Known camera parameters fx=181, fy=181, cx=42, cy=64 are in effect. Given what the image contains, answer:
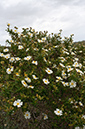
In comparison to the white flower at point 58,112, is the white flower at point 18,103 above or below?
above

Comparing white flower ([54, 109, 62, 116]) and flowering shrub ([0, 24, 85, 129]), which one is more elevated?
flowering shrub ([0, 24, 85, 129])

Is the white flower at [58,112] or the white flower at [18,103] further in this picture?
the white flower at [58,112]

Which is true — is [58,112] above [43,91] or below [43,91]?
below

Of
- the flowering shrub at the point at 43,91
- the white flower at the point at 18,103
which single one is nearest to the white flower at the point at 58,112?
the flowering shrub at the point at 43,91

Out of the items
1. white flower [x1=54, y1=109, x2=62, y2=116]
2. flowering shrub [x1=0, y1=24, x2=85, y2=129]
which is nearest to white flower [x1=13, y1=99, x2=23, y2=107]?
flowering shrub [x1=0, y1=24, x2=85, y2=129]

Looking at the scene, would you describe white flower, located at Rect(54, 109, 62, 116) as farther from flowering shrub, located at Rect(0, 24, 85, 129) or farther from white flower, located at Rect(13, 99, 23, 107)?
white flower, located at Rect(13, 99, 23, 107)

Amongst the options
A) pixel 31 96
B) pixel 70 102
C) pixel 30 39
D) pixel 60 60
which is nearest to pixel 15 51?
pixel 30 39

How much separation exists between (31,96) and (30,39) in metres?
1.75

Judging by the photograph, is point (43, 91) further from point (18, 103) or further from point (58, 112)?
point (18, 103)

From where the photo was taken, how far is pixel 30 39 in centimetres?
420

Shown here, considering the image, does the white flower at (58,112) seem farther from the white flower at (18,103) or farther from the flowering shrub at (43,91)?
the white flower at (18,103)

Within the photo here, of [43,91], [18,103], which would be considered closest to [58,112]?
[43,91]

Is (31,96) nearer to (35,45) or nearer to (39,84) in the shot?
(39,84)

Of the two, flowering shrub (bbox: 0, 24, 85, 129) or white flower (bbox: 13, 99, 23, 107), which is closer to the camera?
white flower (bbox: 13, 99, 23, 107)
